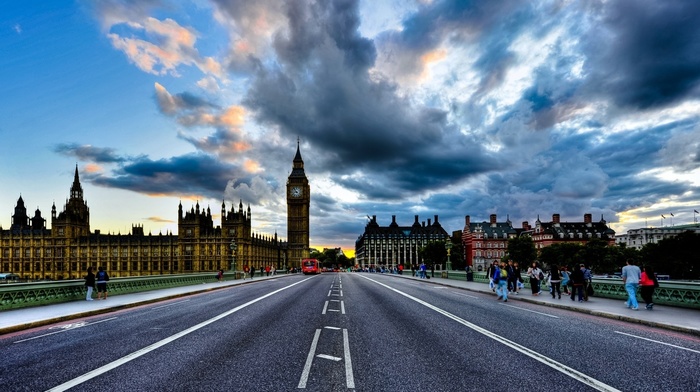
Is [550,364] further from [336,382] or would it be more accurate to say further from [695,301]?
[695,301]

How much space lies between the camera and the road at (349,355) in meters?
6.64

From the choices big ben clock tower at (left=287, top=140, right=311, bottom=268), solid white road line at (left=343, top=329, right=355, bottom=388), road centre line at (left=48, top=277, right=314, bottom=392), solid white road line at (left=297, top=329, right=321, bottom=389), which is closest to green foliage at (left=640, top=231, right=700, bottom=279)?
solid white road line at (left=343, top=329, right=355, bottom=388)

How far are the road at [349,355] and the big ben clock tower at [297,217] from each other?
144 metres

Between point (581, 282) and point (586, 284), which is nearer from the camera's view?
point (581, 282)

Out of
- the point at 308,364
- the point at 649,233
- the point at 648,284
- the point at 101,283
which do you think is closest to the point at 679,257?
the point at 648,284

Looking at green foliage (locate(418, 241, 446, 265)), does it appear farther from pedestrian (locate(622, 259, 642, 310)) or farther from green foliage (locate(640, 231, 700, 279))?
pedestrian (locate(622, 259, 642, 310))

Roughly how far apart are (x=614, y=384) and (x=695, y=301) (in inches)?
527

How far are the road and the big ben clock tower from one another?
472 feet

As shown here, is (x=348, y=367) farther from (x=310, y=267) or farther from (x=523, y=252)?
(x=523, y=252)

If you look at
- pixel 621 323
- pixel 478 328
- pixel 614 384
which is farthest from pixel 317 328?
pixel 621 323

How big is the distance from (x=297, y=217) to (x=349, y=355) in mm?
153367

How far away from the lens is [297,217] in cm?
16038

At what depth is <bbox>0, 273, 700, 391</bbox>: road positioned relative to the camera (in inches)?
261

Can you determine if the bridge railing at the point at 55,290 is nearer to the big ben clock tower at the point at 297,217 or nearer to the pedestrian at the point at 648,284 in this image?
the pedestrian at the point at 648,284
